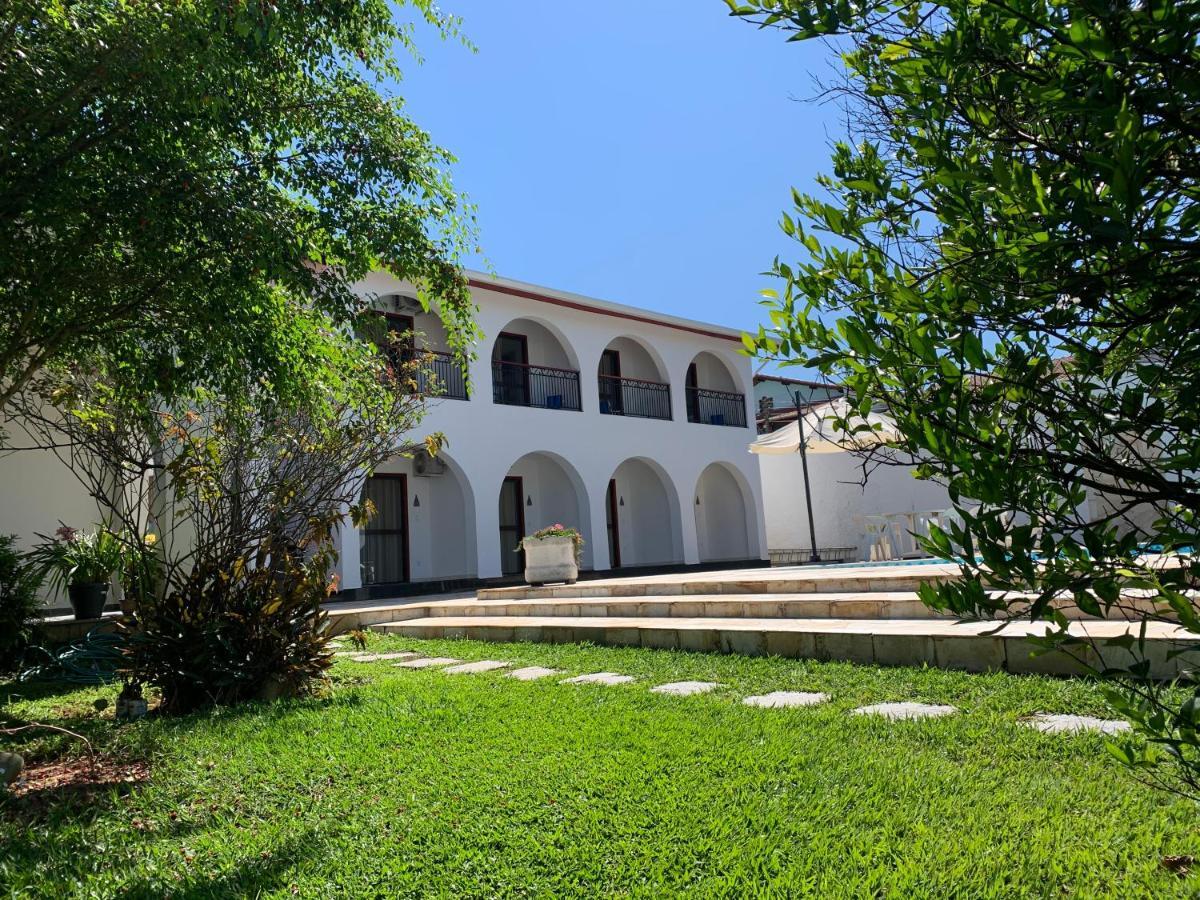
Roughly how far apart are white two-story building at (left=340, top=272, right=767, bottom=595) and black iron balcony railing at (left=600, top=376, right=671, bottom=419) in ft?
0.12

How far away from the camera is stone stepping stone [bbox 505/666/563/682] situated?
5.86 m

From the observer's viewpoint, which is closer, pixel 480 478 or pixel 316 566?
pixel 316 566

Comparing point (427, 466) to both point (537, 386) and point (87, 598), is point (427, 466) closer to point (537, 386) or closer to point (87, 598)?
point (537, 386)

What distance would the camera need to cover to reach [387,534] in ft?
50.1

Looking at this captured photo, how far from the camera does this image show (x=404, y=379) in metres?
8.59

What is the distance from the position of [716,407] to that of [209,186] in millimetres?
16351

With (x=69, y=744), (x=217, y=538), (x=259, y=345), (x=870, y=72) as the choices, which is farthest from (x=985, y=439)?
(x=217, y=538)

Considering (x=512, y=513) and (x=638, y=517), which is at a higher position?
(x=512, y=513)

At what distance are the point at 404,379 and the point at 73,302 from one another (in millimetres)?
3888

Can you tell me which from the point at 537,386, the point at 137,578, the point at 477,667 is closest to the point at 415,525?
the point at 537,386

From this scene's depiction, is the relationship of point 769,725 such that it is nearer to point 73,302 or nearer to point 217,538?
point 217,538

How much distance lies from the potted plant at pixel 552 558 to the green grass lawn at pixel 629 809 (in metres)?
7.38

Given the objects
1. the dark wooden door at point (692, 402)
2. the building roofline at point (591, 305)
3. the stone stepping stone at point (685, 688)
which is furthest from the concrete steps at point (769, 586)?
the dark wooden door at point (692, 402)

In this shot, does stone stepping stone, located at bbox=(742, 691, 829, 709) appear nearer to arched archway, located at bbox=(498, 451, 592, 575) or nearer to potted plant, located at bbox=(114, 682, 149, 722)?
potted plant, located at bbox=(114, 682, 149, 722)
